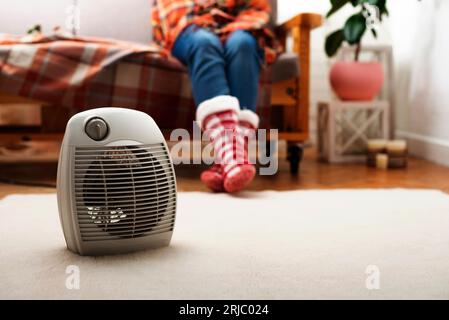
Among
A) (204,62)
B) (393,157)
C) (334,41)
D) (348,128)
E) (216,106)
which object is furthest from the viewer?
(348,128)

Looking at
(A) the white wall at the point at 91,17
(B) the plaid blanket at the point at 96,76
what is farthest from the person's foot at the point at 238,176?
(A) the white wall at the point at 91,17

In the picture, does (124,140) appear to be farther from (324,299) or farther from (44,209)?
(44,209)

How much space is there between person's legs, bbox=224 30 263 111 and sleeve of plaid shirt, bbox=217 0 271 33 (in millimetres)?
80

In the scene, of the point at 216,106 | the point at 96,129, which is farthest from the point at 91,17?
the point at 96,129

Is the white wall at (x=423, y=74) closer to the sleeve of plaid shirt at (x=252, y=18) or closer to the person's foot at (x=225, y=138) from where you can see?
the sleeve of plaid shirt at (x=252, y=18)

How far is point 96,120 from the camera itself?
0.98 m

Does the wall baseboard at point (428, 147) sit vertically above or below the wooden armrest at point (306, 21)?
below

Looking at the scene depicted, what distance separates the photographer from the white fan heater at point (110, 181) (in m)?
0.97

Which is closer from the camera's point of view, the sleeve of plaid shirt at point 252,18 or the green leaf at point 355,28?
the sleeve of plaid shirt at point 252,18

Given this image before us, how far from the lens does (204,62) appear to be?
1.80 m

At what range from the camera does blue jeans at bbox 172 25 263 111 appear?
69.7 inches

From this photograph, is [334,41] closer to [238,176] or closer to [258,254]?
[238,176]

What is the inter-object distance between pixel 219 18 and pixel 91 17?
1.96 feet

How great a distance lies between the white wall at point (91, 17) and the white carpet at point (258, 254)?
1050 mm
